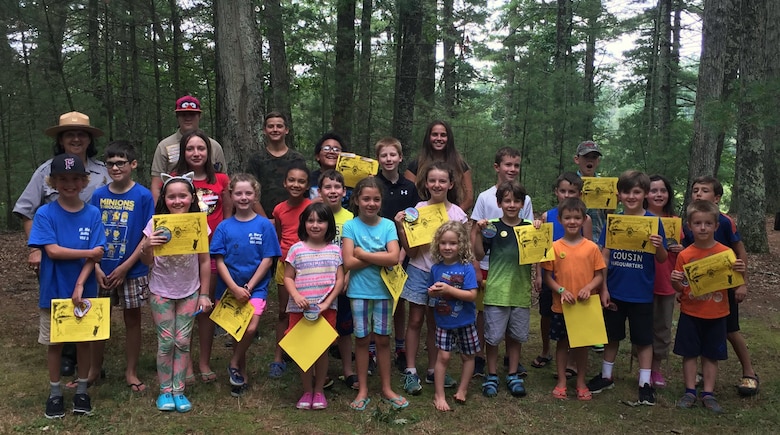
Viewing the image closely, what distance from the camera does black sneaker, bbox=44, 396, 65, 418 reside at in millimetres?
3590

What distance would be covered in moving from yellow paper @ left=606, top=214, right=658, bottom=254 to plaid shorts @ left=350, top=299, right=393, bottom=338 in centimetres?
196

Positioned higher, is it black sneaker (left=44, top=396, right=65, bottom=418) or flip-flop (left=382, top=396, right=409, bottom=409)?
black sneaker (left=44, top=396, right=65, bottom=418)

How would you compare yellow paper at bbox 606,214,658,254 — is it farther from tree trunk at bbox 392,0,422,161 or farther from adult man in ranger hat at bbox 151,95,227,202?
tree trunk at bbox 392,0,422,161

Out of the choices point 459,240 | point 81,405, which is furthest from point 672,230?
point 81,405

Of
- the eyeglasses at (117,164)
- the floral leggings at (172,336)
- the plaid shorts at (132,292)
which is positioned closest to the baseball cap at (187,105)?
the eyeglasses at (117,164)

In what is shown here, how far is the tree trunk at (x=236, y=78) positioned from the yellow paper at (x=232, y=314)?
7.42 ft

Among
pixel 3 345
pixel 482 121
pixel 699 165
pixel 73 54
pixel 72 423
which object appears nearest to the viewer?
pixel 72 423

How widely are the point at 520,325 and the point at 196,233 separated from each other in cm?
272

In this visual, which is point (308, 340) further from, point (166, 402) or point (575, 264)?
point (575, 264)

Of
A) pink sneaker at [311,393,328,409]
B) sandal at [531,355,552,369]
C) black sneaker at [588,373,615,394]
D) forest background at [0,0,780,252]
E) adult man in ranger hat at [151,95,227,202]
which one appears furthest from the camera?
forest background at [0,0,780,252]

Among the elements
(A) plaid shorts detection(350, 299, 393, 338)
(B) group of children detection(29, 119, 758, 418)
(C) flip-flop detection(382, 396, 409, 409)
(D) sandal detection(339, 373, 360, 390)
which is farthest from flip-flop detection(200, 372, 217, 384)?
(C) flip-flop detection(382, 396, 409, 409)

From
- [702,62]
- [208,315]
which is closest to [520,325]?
[208,315]

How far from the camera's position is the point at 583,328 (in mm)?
4078

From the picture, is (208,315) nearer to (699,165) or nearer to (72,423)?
(72,423)
